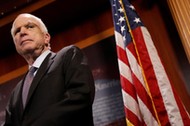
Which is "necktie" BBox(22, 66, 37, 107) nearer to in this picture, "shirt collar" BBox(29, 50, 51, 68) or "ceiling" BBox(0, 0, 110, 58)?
"shirt collar" BBox(29, 50, 51, 68)

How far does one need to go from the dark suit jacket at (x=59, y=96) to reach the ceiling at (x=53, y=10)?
63.2 inches

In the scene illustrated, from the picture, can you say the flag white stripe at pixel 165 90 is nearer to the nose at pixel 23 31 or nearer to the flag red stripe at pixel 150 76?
the flag red stripe at pixel 150 76

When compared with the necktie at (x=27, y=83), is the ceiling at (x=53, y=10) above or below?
above

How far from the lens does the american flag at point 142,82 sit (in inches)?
85.7

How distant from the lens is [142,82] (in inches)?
91.6

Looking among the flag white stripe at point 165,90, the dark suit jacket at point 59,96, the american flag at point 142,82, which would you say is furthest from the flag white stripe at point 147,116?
the dark suit jacket at point 59,96

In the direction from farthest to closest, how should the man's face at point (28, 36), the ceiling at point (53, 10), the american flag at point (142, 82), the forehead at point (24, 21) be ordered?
1. the ceiling at point (53, 10)
2. the american flag at point (142, 82)
3. the forehead at point (24, 21)
4. the man's face at point (28, 36)

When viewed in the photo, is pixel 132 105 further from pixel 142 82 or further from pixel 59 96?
pixel 59 96

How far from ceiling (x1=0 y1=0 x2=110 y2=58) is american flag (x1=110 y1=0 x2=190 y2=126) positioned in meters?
0.73

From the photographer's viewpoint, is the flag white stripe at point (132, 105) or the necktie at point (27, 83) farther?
the flag white stripe at point (132, 105)

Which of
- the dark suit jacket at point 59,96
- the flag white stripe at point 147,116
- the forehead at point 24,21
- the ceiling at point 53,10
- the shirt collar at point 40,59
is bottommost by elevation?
the flag white stripe at point 147,116

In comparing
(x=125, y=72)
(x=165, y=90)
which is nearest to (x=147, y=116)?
(x=165, y=90)

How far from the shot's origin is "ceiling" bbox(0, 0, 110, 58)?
3230 millimetres

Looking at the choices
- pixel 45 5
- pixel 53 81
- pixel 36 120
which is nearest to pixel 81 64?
pixel 53 81
